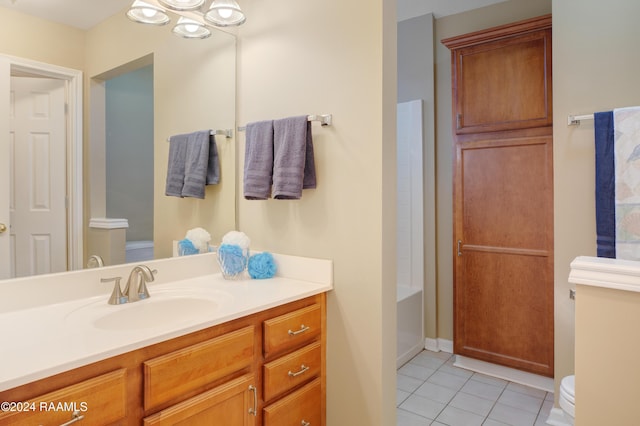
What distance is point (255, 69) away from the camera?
2043 millimetres

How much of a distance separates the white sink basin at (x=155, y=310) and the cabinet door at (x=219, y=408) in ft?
0.84

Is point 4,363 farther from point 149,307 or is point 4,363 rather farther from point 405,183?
point 405,183

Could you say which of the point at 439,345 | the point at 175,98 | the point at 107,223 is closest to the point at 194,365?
the point at 107,223

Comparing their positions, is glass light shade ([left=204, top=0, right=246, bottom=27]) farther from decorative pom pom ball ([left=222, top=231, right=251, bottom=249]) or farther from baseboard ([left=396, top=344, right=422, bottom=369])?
baseboard ([left=396, top=344, right=422, bottom=369])

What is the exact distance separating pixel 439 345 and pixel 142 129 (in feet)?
9.15

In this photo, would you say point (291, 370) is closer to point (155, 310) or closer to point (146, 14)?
point (155, 310)

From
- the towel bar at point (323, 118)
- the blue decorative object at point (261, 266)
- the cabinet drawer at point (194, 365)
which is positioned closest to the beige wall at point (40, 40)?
the towel bar at point (323, 118)

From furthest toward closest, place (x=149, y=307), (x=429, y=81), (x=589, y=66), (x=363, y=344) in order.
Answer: (x=429, y=81), (x=589, y=66), (x=363, y=344), (x=149, y=307)

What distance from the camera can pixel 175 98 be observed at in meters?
1.93

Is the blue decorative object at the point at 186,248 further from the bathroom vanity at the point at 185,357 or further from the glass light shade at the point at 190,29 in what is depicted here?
the glass light shade at the point at 190,29

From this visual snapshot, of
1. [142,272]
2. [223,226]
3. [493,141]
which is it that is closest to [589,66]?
[493,141]

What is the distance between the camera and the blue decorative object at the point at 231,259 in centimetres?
182

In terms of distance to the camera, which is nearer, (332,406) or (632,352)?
(632,352)

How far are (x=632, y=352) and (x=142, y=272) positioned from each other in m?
1.65
